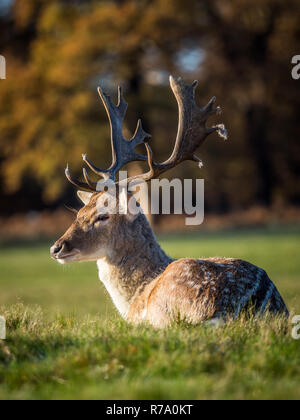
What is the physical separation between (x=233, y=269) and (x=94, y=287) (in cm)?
1263

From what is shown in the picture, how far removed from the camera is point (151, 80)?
1115 inches

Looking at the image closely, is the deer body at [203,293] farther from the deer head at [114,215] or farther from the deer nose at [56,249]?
the deer nose at [56,249]

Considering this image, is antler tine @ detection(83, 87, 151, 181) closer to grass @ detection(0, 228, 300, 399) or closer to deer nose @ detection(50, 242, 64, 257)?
deer nose @ detection(50, 242, 64, 257)

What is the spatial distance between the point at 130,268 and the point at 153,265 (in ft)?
0.76

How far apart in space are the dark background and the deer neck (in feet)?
66.9

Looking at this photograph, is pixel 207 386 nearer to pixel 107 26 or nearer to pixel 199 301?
pixel 199 301

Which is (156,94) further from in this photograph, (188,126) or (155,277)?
(155,277)

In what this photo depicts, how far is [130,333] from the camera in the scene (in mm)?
4367

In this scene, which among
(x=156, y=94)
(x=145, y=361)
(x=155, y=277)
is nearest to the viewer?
(x=145, y=361)

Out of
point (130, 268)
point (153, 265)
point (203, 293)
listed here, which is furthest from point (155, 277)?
point (203, 293)

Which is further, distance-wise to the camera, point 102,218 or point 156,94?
point 156,94

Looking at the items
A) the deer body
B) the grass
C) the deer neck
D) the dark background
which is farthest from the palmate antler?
the dark background

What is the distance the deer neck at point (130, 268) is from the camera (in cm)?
594

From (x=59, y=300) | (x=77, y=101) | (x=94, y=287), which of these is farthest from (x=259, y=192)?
(x=59, y=300)
